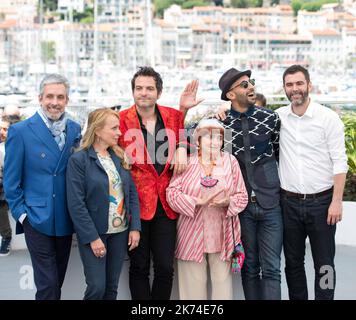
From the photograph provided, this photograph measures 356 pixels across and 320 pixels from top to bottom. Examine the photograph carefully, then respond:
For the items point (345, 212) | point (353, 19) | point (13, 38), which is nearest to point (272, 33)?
point (353, 19)

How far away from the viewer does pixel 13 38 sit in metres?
64.4

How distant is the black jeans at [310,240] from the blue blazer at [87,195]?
102 cm

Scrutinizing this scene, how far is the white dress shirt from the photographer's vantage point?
4289 mm

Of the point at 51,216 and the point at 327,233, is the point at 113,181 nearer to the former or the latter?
the point at 51,216

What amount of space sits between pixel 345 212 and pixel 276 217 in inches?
105

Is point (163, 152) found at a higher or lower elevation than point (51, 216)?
higher

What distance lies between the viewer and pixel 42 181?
4008 millimetres

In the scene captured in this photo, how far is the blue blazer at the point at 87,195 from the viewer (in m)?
3.96

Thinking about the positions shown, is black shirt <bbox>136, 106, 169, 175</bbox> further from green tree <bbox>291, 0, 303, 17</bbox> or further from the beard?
green tree <bbox>291, 0, 303, 17</bbox>

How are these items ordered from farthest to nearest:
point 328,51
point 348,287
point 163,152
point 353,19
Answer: point 353,19 → point 328,51 → point 348,287 → point 163,152

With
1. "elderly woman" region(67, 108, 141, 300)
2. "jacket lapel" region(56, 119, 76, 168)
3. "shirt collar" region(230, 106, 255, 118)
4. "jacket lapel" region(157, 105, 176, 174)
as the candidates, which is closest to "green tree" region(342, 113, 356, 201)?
Answer: "shirt collar" region(230, 106, 255, 118)

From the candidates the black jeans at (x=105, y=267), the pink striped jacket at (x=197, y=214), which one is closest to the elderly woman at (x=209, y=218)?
the pink striped jacket at (x=197, y=214)

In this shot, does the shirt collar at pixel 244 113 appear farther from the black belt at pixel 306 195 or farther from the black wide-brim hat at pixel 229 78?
the black belt at pixel 306 195

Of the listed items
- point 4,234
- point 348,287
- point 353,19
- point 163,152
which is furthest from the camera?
point 353,19
